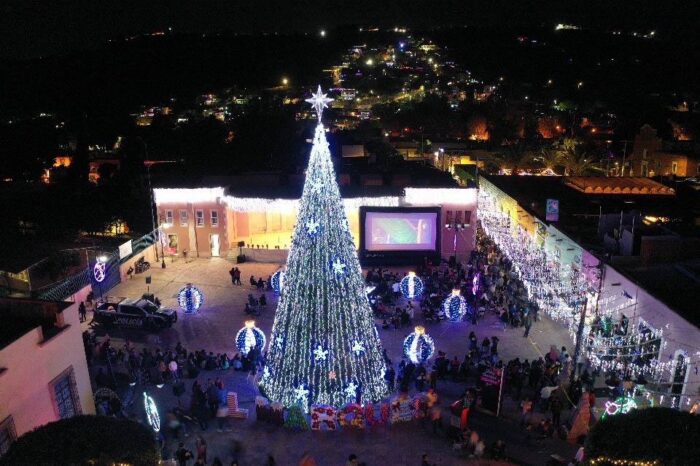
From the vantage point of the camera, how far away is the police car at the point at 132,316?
23.1 meters

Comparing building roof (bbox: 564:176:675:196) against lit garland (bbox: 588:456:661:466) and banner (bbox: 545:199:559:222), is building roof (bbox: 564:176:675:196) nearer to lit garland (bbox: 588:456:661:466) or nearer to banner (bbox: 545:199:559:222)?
banner (bbox: 545:199:559:222)

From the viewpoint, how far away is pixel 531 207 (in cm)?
2961

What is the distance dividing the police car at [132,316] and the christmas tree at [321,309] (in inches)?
351

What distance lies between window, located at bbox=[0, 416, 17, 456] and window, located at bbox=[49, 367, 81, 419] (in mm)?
1215

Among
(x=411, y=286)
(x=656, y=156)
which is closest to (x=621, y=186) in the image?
(x=411, y=286)

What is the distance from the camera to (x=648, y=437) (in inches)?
331

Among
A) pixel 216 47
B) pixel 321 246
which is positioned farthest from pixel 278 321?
pixel 216 47

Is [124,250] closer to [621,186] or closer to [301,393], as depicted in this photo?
[301,393]

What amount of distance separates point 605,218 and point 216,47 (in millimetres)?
116019

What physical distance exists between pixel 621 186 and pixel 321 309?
25.3m

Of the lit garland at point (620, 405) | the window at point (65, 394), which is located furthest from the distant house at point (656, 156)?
the window at point (65, 394)

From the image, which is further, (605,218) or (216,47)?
(216,47)

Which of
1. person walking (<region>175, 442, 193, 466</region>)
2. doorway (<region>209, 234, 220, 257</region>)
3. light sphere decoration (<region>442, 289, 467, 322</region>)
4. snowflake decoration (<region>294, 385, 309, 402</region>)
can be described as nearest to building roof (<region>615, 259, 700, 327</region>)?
light sphere decoration (<region>442, 289, 467, 322</region>)

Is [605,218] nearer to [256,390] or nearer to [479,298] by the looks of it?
[479,298]
